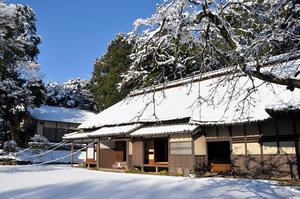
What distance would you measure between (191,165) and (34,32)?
20.7m

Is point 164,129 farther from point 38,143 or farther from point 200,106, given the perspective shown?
point 38,143

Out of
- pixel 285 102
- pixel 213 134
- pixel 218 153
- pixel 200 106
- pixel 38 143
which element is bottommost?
pixel 218 153

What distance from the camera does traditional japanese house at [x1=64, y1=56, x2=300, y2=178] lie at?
1313cm

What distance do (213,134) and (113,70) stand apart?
17.4 metres

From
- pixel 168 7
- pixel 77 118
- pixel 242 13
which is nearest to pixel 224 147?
pixel 242 13

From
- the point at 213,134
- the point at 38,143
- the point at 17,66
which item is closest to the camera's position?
the point at 213,134

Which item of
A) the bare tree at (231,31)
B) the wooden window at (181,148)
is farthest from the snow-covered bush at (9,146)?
the bare tree at (231,31)

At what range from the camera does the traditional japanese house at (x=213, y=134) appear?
43.1 feet

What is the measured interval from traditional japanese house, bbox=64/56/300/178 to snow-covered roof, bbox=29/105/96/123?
11.2m

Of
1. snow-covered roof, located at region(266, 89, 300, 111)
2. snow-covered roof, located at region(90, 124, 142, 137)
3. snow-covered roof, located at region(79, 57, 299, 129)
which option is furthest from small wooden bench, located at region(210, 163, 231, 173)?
snow-covered roof, located at region(90, 124, 142, 137)

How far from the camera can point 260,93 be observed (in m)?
15.5

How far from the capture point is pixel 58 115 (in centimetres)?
3450

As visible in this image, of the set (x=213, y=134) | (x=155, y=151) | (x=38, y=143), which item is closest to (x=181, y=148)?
(x=213, y=134)

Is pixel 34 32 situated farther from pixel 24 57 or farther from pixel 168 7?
pixel 168 7
